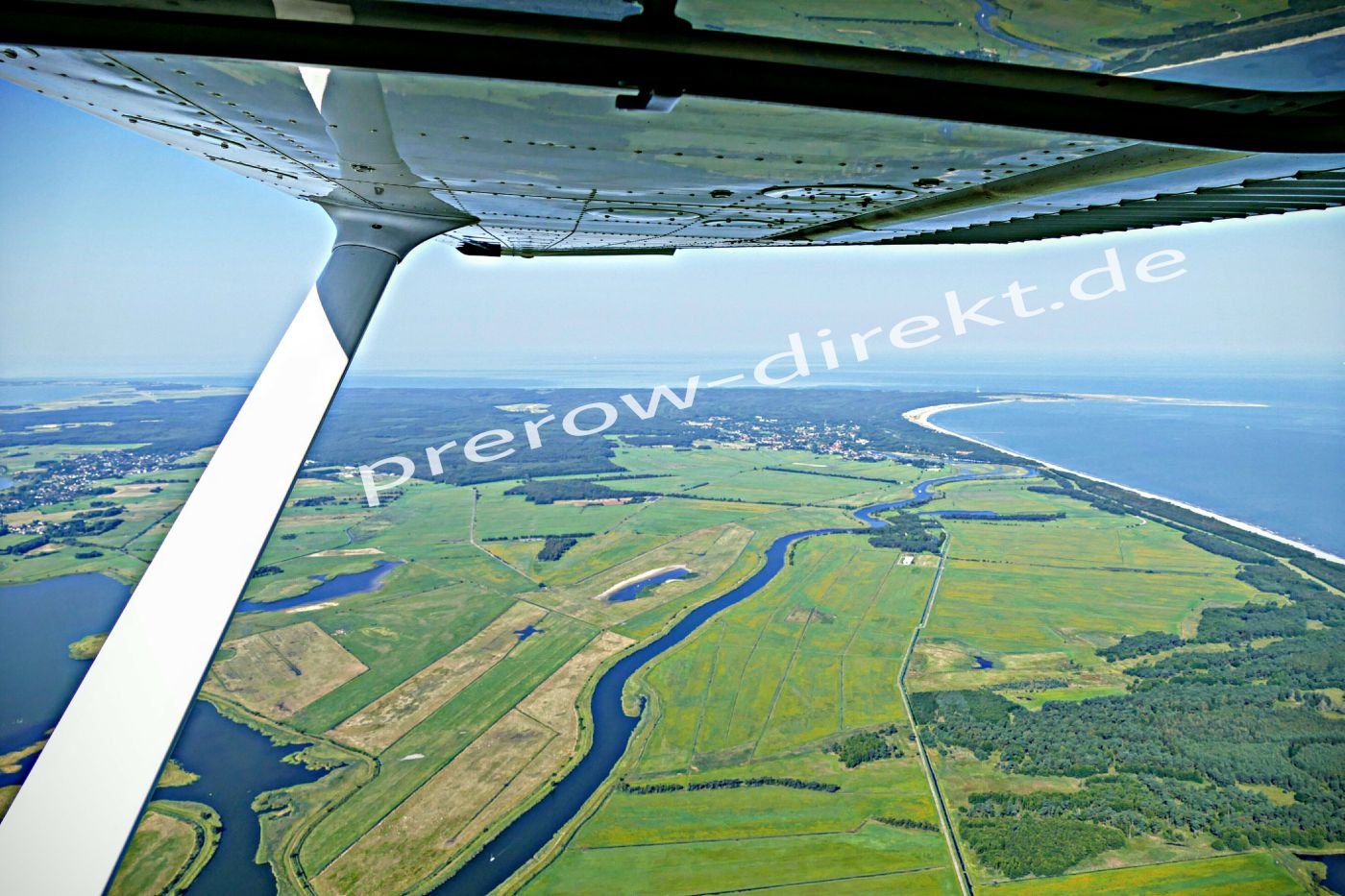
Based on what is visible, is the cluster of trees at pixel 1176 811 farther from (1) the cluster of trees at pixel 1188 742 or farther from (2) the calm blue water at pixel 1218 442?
(2) the calm blue water at pixel 1218 442

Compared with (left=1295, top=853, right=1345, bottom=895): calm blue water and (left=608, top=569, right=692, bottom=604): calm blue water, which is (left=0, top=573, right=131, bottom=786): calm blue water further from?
(left=1295, top=853, right=1345, bottom=895): calm blue water

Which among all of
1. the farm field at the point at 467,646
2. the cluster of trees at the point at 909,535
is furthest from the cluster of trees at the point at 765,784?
the cluster of trees at the point at 909,535

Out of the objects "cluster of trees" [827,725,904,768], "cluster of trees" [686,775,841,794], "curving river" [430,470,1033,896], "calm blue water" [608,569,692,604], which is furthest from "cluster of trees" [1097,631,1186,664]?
"calm blue water" [608,569,692,604]

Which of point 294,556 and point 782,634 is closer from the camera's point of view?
point 782,634

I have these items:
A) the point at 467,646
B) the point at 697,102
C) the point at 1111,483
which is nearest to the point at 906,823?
the point at 467,646

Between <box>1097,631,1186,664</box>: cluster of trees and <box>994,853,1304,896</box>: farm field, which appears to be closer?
<box>994,853,1304,896</box>: farm field

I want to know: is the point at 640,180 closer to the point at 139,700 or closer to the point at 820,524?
the point at 139,700

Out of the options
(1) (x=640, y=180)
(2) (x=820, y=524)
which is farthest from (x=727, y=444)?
(1) (x=640, y=180)
